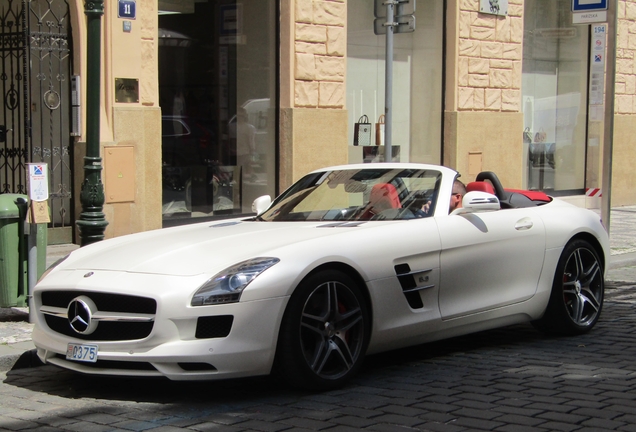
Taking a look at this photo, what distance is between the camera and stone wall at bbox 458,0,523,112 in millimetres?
17469

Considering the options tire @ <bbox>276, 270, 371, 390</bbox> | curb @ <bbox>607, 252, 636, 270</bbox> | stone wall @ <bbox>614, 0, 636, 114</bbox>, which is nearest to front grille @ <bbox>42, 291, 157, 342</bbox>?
tire @ <bbox>276, 270, 371, 390</bbox>

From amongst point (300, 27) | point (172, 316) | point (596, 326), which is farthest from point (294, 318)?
point (300, 27)

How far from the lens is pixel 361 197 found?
23.2ft

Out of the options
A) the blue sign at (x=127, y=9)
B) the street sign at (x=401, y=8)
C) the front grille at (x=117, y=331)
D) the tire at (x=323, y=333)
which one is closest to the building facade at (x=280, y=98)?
the blue sign at (x=127, y=9)

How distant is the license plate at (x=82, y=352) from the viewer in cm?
560

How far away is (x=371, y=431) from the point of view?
4957 mm

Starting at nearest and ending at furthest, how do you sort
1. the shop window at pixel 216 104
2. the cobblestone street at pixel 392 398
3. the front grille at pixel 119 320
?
the cobblestone street at pixel 392 398 < the front grille at pixel 119 320 < the shop window at pixel 216 104

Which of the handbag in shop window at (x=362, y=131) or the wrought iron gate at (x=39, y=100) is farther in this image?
the handbag in shop window at (x=362, y=131)

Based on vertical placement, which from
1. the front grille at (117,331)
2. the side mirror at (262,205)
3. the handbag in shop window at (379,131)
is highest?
the handbag in shop window at (379,131)

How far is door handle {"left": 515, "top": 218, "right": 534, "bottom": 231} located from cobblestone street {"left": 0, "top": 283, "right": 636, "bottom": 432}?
0.88 metres

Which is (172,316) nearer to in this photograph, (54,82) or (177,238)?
(177,238)

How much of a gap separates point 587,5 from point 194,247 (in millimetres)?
8377

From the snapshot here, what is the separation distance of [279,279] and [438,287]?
1405 millimetres

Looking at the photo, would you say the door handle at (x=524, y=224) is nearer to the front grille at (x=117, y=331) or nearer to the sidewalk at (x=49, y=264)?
the front grille at (x=117, y=331)
